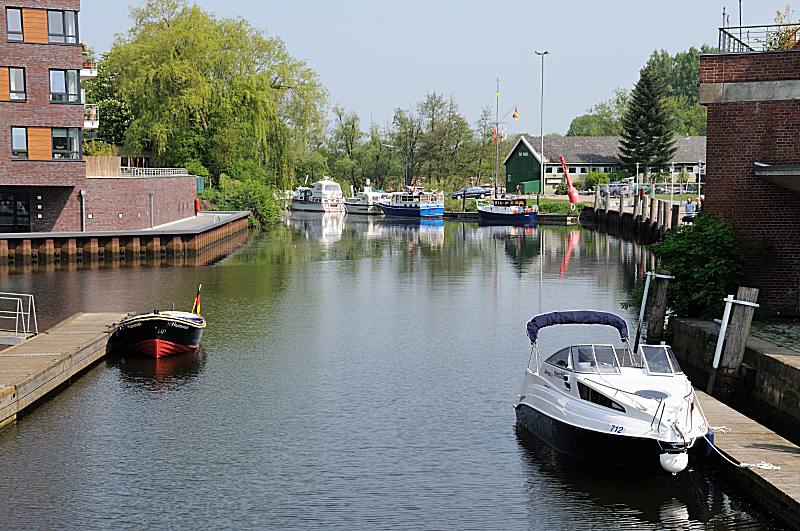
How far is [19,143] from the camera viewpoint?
183 ft

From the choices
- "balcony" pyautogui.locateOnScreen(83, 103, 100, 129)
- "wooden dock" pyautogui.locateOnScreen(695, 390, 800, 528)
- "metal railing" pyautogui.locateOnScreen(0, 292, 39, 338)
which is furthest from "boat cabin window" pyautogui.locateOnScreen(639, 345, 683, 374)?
"balcony" pyautogui.locateOnScreen(83, 103, 100, 129)

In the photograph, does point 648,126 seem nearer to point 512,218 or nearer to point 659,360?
point 512,218

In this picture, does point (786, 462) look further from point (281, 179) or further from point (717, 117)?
point (281, 179)

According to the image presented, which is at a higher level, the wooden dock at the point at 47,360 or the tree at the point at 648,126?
the tree at the point at 648,126

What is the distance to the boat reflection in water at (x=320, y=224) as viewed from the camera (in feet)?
263

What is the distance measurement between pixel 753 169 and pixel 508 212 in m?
70.8

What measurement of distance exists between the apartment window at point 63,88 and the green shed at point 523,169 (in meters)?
70.4

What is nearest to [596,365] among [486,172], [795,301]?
[795,301]

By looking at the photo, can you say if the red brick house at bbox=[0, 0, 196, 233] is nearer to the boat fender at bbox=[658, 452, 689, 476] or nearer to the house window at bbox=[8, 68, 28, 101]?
the house window at bbox=[8, 68, 28, 101]

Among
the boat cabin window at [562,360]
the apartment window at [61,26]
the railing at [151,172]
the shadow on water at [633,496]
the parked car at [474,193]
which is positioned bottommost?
the shadow on water at [633,496]

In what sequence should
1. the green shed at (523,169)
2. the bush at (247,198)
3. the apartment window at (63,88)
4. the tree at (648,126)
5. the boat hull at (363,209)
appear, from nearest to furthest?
the apartment window at (63,88) < the bush at (247,198) < the tree at (648,126) < the boat hull at (363,209) < the green shed at (523,169)

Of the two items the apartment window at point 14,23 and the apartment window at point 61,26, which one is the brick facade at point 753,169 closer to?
the apartment window at point 61,26

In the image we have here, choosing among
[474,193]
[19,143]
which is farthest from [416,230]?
[19,143]

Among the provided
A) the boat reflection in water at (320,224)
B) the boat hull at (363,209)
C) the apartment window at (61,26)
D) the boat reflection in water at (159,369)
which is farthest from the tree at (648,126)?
the boat reflection in water at (159,369)
